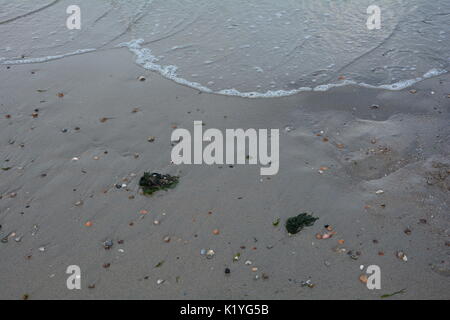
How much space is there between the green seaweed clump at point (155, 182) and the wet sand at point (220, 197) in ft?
0.28

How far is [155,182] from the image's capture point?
414 cm

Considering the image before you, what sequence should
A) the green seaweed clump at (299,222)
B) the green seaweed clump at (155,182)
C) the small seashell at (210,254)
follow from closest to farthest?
1. the small seashell at (210,254)
2. the green seaweed clump at (299,222)
3. the green seaweed clump at (155,182)

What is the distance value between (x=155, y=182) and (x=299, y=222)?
1532mm

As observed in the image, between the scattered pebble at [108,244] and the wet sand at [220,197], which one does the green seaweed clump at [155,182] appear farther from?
the scattered pebble at [108,244]

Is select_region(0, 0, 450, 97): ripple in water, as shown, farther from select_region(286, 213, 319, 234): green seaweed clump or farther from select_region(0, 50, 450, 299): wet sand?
select_region(286, 213, 319, 234): green seaweed clump

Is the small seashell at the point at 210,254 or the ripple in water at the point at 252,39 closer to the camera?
the small seashell at the point at 210,254

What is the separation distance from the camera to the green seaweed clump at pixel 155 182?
4.10m

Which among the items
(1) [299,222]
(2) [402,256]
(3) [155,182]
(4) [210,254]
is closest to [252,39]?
(3) [155,182]

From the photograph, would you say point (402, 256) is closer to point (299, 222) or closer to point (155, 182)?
point (299, 222)

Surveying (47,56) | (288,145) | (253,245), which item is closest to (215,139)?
(288,145)

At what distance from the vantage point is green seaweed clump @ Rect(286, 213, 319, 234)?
3.65 m

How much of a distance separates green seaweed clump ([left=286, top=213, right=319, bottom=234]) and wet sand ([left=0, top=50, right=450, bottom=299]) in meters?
0.06

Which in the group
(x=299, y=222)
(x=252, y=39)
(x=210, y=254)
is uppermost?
(x=252, y=39)

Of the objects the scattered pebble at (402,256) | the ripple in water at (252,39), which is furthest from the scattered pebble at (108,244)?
the ripple in water at (252,39)
